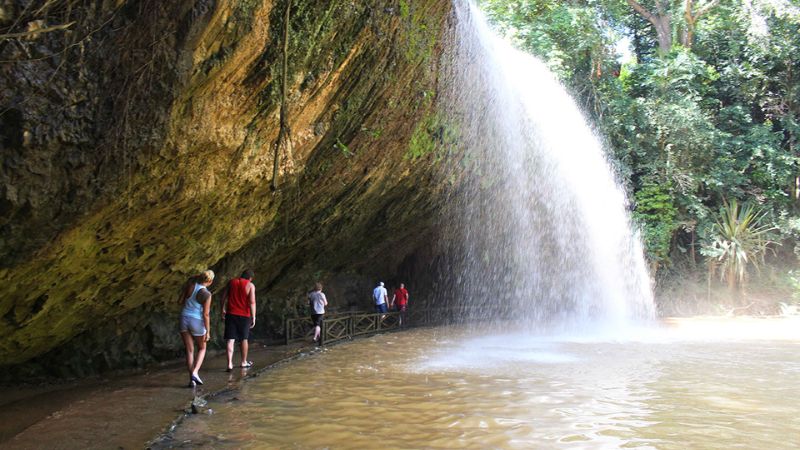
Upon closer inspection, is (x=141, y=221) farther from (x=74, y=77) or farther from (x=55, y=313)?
(x=74, y=77)

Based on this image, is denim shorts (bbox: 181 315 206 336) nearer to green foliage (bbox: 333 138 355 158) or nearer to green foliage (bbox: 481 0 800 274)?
green foliage (bbox: 333 138 355 158)

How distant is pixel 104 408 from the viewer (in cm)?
590

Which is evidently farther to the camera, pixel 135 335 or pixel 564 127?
pixel 564 127

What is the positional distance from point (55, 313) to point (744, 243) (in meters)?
21.3

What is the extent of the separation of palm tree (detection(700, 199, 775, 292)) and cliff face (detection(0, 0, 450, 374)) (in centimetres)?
1404

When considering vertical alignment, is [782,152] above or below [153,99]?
above

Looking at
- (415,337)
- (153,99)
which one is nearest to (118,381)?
(153,99)

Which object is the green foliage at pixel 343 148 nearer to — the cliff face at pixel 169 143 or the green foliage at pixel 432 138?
the cliff face at pixel 169 143

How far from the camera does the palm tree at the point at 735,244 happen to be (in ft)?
66.1

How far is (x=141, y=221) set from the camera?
266 inches

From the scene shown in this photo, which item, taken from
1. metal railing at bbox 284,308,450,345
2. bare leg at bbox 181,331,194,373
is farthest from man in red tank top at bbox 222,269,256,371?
metal railing at bbox 284,308,450,345

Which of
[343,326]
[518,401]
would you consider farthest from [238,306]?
[343,326]

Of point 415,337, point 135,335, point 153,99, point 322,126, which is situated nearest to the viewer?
point 153,99

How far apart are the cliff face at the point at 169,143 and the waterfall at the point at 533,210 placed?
9.68 feet
